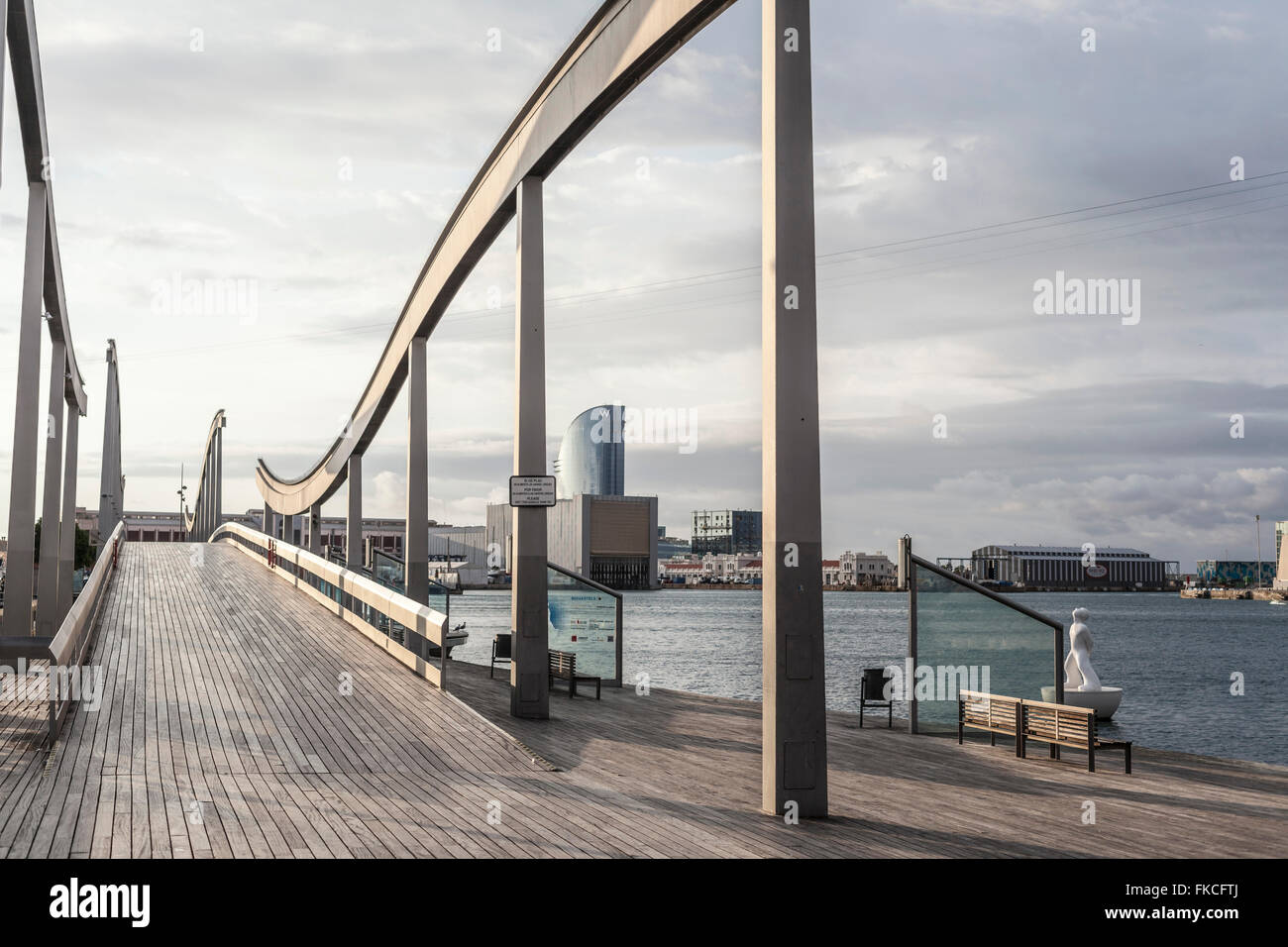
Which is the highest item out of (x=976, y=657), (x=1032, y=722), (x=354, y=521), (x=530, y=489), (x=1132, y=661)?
(x=530, y=489)

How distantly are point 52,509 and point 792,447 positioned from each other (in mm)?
20099

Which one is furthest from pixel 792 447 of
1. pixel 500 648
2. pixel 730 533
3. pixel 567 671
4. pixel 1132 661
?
pixel 730 533

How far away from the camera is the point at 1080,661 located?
58.0 feet

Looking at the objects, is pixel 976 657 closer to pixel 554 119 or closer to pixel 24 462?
pixel 554 119

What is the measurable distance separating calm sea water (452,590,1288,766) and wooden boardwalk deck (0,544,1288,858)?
13265mm

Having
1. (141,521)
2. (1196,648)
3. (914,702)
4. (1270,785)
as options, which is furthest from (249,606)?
(141,521)

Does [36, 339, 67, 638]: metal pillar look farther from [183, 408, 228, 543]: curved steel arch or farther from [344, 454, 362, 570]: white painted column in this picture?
[183, 408, 228, 543]: curved steel arch

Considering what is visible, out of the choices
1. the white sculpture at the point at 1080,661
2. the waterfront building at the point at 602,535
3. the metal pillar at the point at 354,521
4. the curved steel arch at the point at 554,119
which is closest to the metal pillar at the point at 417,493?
the curved steel arch at the point at 554,119

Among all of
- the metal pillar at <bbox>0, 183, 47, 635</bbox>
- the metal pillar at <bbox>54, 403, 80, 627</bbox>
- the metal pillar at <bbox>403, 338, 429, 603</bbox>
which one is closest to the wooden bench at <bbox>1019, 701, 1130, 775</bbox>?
the metal pillar at <bbox>403, 338, 429, 603</bbox>

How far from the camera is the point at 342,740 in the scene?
34.2ft

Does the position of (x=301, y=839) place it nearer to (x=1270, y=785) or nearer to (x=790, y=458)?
(x=790, y=458)

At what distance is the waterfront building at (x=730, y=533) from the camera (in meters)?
189
